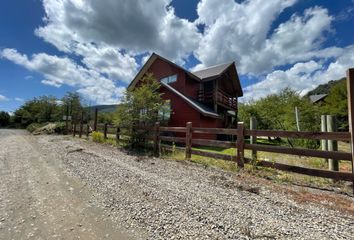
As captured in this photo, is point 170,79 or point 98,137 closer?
point 98,137

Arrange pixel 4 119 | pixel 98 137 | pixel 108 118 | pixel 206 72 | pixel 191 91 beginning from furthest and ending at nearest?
pixel 4 119
pixel 206 72
pixel 191 91
pixel 108 118
pixel 98 137

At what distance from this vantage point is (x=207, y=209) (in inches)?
130

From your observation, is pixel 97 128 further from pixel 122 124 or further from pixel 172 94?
pixel 172 94

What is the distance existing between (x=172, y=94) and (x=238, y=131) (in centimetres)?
1033

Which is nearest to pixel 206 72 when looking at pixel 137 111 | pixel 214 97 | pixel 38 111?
pixel 214 97

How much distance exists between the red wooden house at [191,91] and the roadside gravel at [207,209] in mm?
9595

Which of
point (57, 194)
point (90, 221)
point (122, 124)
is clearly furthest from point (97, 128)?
point (90, 221)

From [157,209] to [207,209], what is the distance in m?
0.88

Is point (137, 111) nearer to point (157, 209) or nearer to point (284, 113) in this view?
point (157, 209)

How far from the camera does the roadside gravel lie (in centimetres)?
265

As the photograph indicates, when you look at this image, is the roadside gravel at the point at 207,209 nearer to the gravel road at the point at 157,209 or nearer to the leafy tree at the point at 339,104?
the gravel road at the point at 157,209

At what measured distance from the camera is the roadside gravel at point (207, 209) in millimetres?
2650

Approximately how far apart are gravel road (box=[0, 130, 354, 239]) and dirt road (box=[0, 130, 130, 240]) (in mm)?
14

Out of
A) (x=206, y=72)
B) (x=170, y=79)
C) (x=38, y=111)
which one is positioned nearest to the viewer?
(x=170, y=79)
